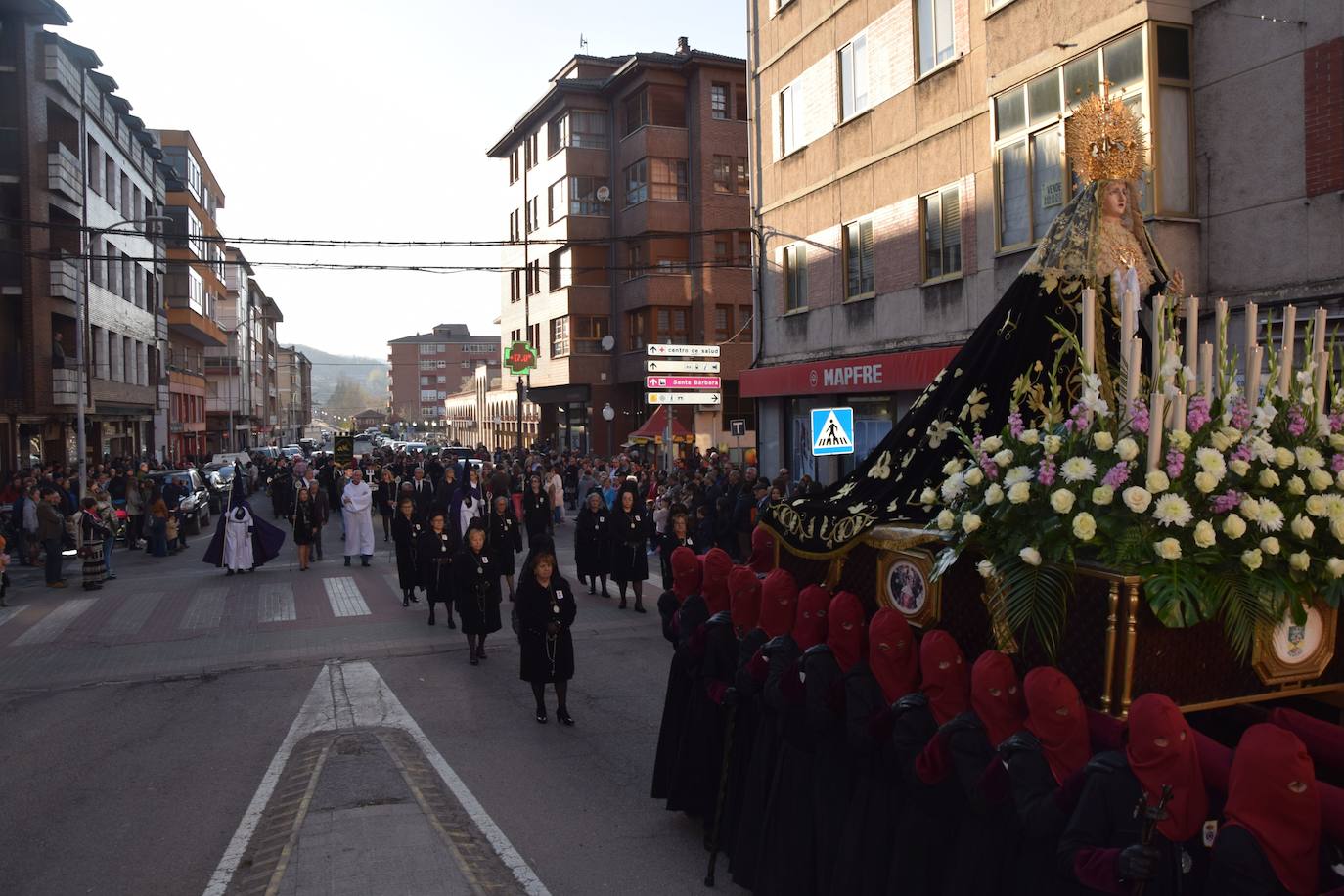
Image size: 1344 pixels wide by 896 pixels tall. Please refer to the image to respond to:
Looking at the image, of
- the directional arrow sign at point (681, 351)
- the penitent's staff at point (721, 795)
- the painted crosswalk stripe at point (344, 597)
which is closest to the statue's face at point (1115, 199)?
the penitent's staff at point (721, 795)

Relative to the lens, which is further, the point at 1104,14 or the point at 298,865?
the point at 1104,14

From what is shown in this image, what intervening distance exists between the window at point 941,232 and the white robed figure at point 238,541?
13257 millimetres

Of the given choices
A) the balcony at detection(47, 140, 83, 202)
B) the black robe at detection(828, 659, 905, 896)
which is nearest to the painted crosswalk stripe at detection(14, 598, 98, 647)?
the black robe at detection(828, 659, 905, 896)

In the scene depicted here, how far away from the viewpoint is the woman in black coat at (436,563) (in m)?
14.3

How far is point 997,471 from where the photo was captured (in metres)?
4.59

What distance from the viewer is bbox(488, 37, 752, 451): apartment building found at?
4206cm

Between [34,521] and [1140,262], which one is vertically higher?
[1140,262]

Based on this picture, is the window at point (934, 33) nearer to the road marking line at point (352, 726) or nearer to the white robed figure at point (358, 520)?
the white robed figure at point (358, 520)

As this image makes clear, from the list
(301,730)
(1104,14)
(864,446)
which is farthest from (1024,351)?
(864,446)

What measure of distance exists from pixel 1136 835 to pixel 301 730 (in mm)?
7515

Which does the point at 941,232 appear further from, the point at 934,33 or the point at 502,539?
the point at 502,539

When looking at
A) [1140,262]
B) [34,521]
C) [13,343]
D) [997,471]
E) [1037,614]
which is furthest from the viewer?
[13,343]

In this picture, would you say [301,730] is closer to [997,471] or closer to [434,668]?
[434,668]

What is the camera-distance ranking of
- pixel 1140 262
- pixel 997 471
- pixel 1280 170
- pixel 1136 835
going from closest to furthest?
pixel 1136 835, pixel 997 471, pixel 1140 262, pixel 1280 170
